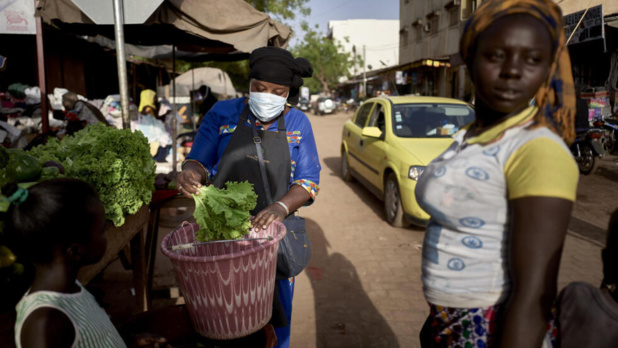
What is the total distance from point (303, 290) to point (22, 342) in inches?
126

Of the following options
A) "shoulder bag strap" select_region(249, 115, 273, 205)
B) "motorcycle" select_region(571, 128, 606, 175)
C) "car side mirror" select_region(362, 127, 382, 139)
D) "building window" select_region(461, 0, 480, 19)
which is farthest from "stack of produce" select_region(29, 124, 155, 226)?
"building window" select_region(461, 0, 480, 19)

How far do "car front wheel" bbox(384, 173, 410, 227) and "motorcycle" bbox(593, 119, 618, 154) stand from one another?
773 centimetres

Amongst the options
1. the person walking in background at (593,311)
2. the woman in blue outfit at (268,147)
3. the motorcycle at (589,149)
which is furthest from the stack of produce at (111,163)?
the motorcycle at (589,149)

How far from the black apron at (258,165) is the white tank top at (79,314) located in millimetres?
983

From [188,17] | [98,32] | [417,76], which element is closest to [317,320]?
[188,17]

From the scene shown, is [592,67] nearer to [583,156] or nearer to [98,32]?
[583,156]

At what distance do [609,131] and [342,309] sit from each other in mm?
10343

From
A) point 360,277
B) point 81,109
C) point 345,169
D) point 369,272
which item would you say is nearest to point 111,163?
point 360,277

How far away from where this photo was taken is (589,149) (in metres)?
8.84

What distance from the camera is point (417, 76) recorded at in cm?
2472

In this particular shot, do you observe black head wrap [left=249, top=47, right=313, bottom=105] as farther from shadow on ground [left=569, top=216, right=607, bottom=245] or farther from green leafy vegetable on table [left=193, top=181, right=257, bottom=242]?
shadow on ground [left=569, top=216, right=607, bottom=245]

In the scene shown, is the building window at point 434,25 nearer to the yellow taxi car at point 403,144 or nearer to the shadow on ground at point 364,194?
the shadow on ground at point 364,194

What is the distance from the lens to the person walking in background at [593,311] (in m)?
1.12

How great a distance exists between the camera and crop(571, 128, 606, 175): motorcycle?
8655 millimetres
